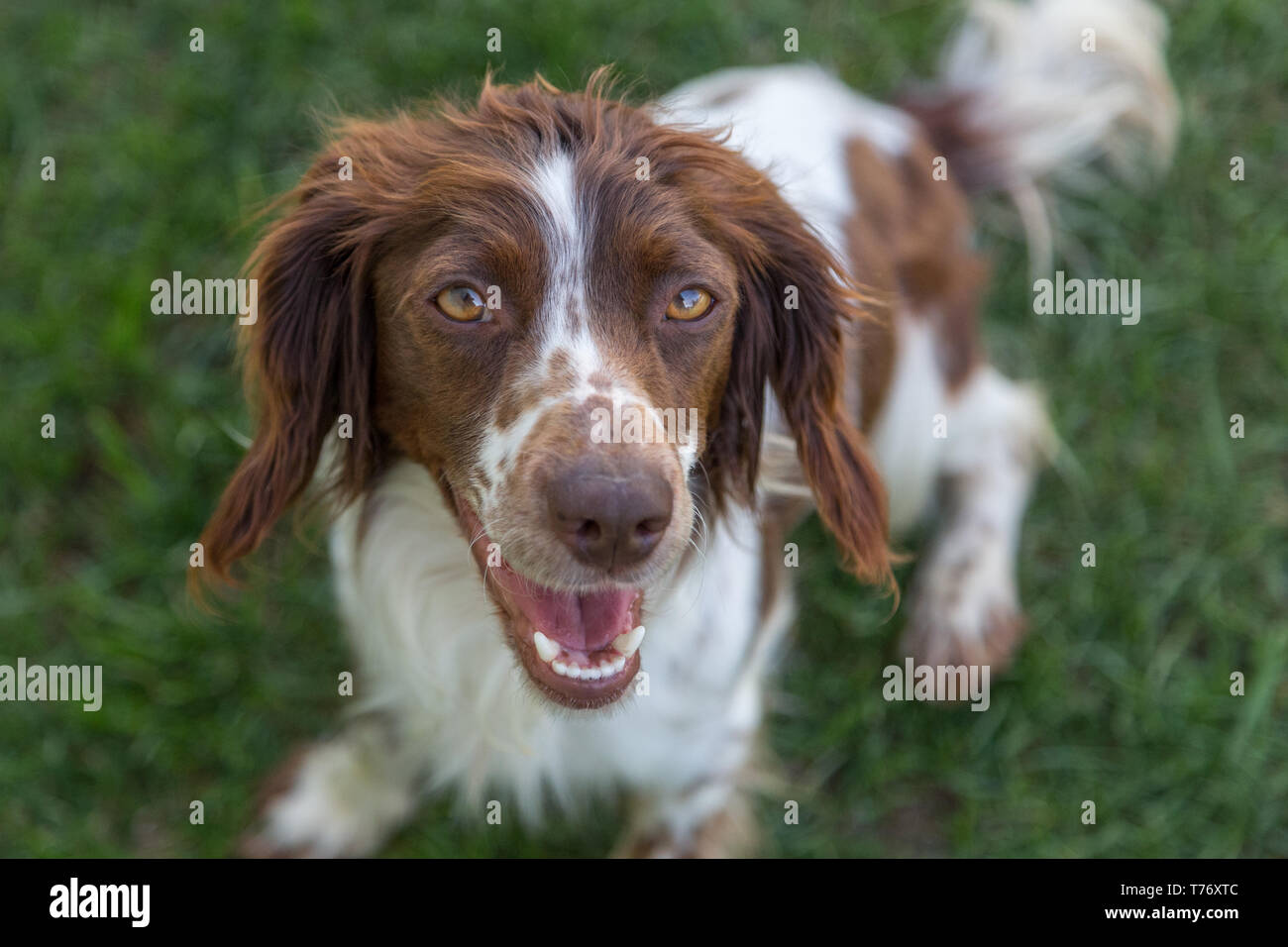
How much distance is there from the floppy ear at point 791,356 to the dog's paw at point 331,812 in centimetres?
170

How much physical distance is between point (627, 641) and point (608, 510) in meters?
0.51

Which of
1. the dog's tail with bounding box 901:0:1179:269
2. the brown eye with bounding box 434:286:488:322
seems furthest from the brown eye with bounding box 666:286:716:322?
the dog's tail with bounding box 901:0:1179:269

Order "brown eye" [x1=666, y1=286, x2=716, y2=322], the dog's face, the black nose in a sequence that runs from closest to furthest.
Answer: the black nose
the dog's face
"brown eye" [x1=666, y1=286, x2=716, y2=322]

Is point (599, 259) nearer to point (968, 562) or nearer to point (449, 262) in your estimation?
point (449, 262)

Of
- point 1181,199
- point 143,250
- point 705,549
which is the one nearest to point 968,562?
point 705,549

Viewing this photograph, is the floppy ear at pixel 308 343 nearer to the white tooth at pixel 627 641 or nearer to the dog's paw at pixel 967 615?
the white tooth at pixel 627 641

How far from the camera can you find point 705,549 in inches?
125

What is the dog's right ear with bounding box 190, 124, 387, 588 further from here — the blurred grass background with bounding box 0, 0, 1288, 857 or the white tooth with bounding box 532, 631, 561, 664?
the blurred grass background with bounding box 0, 0, 1288, 857

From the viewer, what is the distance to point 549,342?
8.68 feet

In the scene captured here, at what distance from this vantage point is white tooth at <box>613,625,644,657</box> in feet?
9.26

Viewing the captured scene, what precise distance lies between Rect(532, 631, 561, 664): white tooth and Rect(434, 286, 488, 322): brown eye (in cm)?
73

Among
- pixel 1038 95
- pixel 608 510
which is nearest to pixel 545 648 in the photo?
pixel 608 510

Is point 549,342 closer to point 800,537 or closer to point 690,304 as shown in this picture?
point 690,304

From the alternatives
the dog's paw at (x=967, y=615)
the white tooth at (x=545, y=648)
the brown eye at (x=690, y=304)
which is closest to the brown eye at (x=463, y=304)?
the brown eye at (x=690, y=304)
